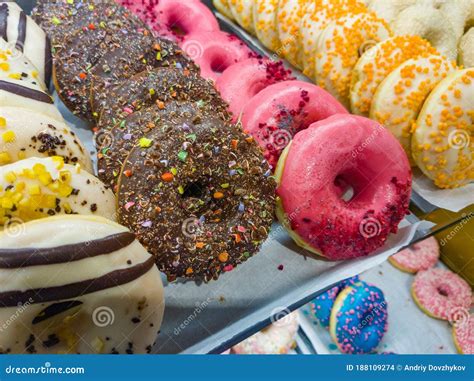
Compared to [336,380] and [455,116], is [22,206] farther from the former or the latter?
[455,116]

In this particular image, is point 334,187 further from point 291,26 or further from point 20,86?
point 20,86

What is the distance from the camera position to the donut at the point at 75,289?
1111 millimetres

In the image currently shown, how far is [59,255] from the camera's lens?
113cm

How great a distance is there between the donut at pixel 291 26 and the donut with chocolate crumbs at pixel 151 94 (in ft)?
2.85

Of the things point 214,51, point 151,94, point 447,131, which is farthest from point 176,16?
point 447,131

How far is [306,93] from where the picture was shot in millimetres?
1934

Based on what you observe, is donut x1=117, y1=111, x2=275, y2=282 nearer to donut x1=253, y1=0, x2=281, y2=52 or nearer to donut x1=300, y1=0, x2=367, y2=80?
donut x1=300, y1=0, x2=367, y2=80

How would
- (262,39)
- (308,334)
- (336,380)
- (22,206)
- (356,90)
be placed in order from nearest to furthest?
(336,380)
(22,206)
(356,90)
(308,334)
(262,39)

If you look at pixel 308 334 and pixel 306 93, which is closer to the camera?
pixel 306 93

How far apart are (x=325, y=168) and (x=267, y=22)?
1.23 meters

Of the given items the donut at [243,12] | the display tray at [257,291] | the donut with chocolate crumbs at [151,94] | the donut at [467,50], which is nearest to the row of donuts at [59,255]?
the donut with chocolate crumbs at [151,94]

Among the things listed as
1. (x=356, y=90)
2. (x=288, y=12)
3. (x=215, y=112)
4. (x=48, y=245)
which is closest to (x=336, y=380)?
(x=48, y=245)

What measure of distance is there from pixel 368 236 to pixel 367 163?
303 mm

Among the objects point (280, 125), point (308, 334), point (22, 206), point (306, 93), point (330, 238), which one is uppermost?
point (306, 93)
